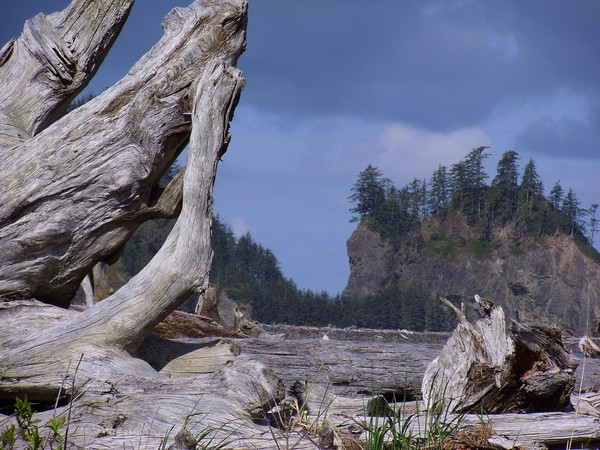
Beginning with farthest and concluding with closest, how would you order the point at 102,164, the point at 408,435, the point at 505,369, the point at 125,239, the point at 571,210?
the point at 571,210 → the point at 125,239 → the point at 102,164 → the point at 505,369 → the point at 408,435

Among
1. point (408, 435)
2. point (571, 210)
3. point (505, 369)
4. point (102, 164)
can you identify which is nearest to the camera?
point (408, 435)

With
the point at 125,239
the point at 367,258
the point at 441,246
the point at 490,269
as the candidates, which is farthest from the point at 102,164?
the point at 367,258

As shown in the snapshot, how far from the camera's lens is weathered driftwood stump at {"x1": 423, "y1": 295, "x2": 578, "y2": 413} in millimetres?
5145

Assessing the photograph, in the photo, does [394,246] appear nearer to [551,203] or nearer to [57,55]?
[551,203]

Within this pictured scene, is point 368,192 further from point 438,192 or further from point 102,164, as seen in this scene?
point 102,164

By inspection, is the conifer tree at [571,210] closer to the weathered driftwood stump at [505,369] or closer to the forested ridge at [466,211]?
the forested ridge at [466,211]

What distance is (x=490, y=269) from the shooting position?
94.3m

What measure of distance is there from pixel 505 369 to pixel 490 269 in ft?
302

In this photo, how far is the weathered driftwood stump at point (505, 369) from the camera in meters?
5.14

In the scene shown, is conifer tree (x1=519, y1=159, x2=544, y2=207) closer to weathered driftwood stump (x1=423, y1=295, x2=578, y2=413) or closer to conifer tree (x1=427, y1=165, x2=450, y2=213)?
conifer tree (x1=427, y1=165, x2=450, y2=213)

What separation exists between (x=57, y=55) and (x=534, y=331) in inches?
186

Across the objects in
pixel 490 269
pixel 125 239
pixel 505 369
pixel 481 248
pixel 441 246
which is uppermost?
pixel 441 246

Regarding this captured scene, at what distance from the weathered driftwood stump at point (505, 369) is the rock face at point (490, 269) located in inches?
3230

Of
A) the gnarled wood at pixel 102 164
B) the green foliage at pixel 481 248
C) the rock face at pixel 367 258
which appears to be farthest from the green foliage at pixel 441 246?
the gnarled wood at pixel 102 164
